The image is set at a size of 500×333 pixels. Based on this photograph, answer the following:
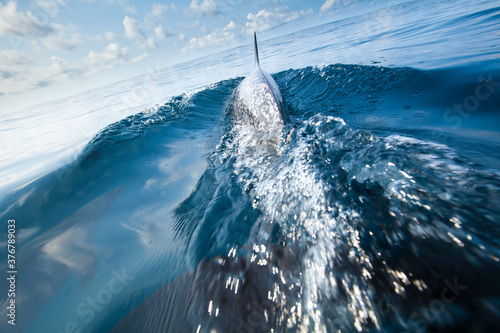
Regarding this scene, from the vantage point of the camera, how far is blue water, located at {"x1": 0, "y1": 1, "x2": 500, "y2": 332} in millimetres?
1332

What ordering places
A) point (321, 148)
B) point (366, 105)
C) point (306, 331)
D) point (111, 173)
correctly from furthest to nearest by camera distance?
1. point (366, 105)
2. point (111, 173)
3. point (321, 148)
4. point (306, 331)

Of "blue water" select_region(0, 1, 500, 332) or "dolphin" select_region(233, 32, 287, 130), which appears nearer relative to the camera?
"blue water" select_region(0, 1, 500, 332)

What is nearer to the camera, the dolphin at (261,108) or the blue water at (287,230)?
the blue water at (287,230)

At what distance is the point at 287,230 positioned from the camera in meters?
2.07

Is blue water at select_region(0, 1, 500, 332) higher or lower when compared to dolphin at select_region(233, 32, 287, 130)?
lower

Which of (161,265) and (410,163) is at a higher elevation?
(410,163)

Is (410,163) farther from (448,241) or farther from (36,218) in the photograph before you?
(36,218)

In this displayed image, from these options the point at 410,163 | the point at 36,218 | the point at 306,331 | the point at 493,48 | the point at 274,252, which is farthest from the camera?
the point at 493,48

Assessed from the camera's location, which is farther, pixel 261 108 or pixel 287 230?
pixel 261 108

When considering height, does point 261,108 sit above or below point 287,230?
above

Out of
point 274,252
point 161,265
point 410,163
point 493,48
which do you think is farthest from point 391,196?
point 493,48

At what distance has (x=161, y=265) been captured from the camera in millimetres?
2252

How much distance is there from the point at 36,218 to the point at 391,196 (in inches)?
197

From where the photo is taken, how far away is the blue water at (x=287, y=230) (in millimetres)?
1332
